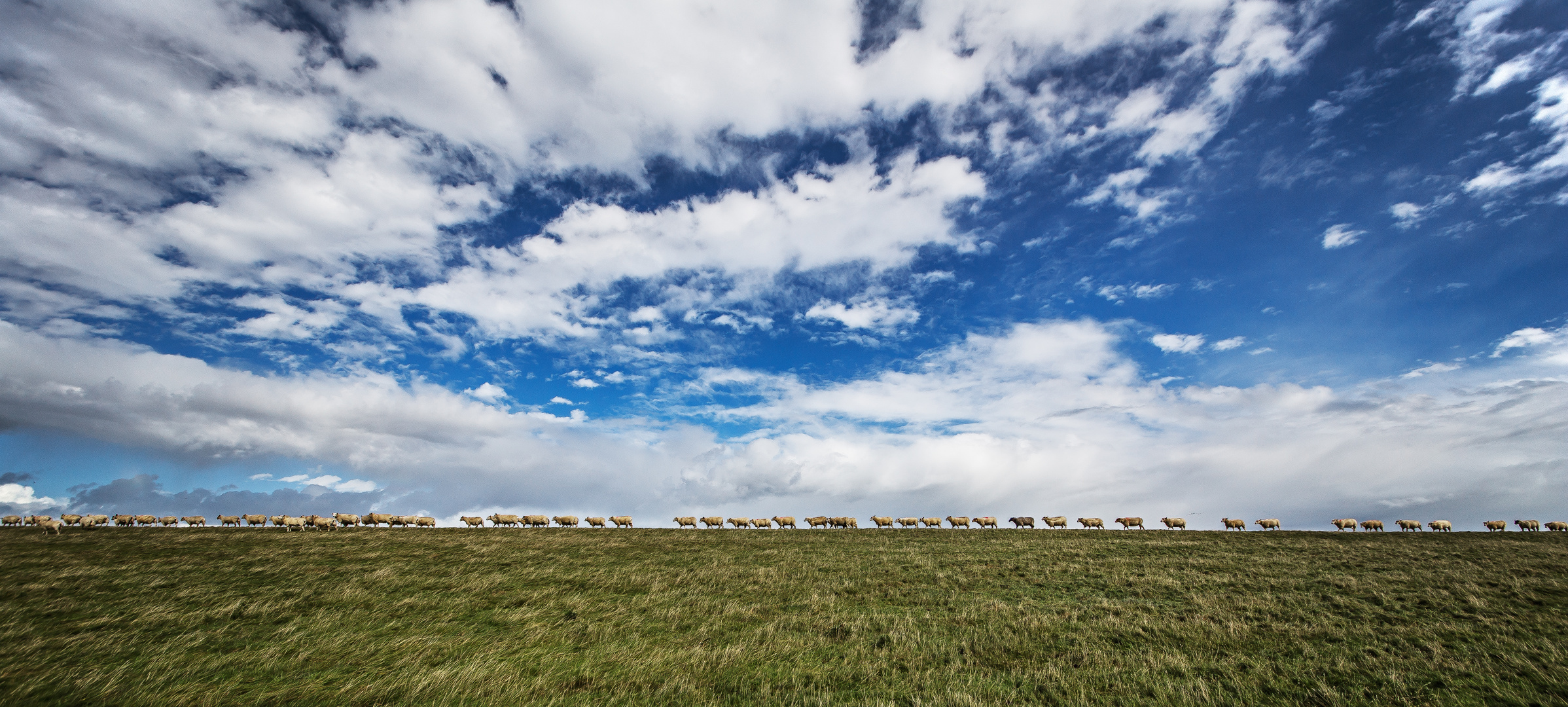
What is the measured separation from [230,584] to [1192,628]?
1352 inches

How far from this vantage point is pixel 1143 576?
25562 millimetres

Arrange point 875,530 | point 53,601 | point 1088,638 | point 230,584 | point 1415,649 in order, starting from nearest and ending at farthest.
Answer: point 1415,649 → point 1088,638 → point 53,601 → point 230,584 → point 875,530

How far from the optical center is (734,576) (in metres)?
25.4

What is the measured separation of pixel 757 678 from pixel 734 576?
13110 mm

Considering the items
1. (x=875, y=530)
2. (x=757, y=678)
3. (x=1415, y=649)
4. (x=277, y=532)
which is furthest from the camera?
(x=875, y=530)

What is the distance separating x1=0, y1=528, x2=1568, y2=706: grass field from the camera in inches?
469

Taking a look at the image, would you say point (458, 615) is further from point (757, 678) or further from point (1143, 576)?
point (1143, 576)

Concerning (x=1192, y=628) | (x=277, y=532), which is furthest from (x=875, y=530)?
(x=277, y=532)

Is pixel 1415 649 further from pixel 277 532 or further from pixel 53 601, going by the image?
pixel 277 532

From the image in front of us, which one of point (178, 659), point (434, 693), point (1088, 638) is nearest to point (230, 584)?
point (178, 659)

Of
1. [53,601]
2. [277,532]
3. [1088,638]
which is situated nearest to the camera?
[1088,638]

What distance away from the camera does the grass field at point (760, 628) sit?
39.1ft

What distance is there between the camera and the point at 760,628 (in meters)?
16.8

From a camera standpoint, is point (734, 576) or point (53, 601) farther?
point (734, 576)
